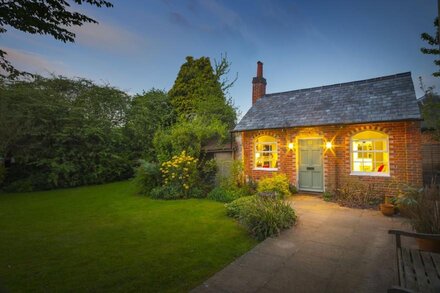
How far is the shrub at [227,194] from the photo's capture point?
1014 cm

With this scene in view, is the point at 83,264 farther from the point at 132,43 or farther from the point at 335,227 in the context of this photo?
the point at 132,43

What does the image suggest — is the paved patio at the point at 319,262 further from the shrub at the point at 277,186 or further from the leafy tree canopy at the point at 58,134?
the leafy tree canopy at the point at 58,134

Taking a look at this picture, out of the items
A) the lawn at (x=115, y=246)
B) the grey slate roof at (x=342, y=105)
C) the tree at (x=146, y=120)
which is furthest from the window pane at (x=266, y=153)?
the tree at (x=146, y=120)

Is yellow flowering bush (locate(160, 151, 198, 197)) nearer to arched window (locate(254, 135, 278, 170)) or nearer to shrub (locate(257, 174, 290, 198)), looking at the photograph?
shrub (locate(257, 174, 290, 198))

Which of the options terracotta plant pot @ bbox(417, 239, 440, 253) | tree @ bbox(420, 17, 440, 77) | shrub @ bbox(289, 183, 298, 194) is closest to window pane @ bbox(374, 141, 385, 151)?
tree @ bbox(420, 17, 440, 77)

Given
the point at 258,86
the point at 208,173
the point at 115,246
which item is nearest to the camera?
the point at 115,246

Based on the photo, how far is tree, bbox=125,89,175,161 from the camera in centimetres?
1884

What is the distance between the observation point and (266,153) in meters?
12.7

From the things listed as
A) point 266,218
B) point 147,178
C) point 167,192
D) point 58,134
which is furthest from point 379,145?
point 58,134

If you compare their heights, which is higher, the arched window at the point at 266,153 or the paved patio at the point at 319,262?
the arched window at the point at 266,153

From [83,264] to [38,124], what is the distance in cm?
1337

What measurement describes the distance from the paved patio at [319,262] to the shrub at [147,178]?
25.9ft

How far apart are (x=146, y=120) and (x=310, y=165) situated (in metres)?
14.1

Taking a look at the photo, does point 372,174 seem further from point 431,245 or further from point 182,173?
point 182,173
